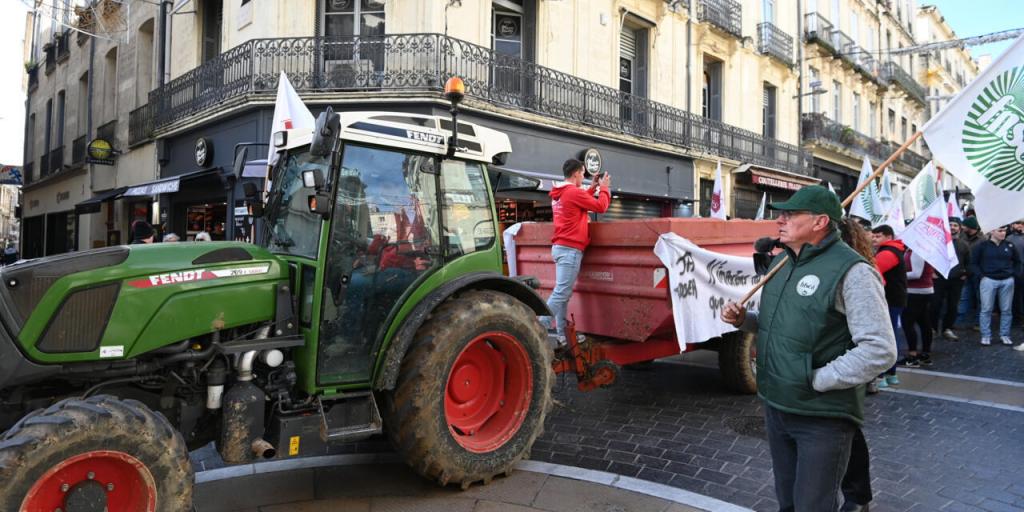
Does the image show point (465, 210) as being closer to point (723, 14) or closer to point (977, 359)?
point (977, 359)

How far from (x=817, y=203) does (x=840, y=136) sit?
82.5 feet

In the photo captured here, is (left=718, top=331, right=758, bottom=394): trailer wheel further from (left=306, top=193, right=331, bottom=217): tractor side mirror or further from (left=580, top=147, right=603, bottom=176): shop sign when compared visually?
(left=580, top=147, right=603, bottom=176): shop sign

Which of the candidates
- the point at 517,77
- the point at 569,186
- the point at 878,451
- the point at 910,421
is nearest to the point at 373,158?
the point at 569,186

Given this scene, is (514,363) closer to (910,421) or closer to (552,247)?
(552,247)

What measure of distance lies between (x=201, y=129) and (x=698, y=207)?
43.1 feet

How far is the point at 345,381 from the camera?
3.75 meters

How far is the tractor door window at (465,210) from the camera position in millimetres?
4258

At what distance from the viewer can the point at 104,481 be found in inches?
107

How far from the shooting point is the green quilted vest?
8.13ft

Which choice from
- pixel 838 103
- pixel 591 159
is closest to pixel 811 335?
pixel 591 159

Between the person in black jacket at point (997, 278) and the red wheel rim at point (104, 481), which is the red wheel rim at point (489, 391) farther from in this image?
the person in black jacket at point (997, 278)

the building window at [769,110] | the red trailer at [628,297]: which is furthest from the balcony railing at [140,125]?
the building window at [769,110]

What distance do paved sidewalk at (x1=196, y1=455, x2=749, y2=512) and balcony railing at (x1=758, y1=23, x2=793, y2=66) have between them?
63.2 feet

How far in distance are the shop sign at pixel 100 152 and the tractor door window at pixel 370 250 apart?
16222 millimetres
